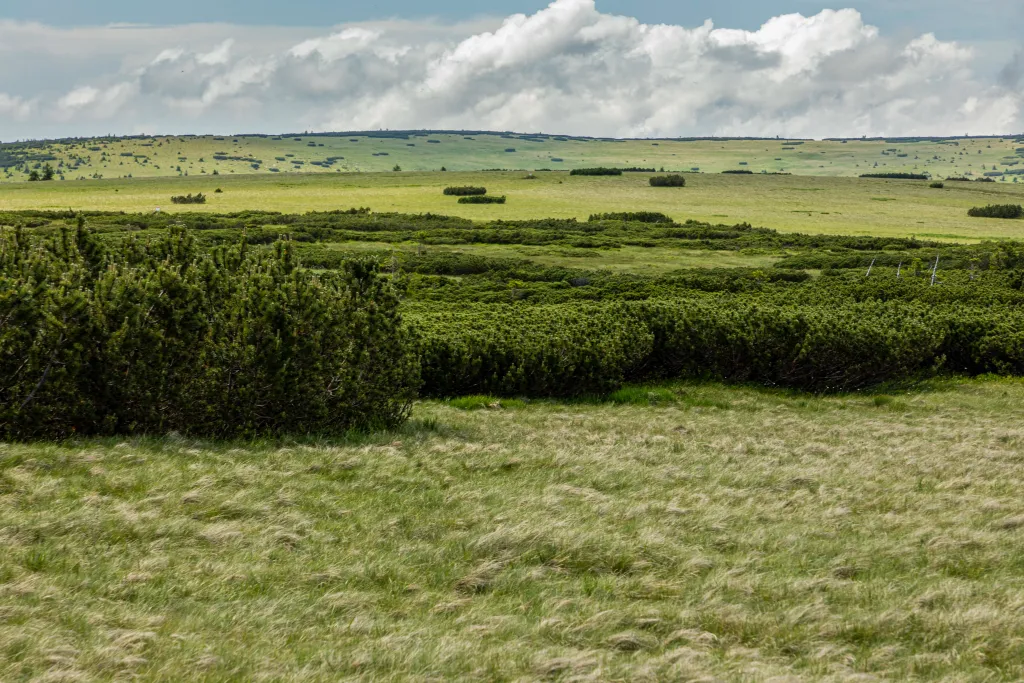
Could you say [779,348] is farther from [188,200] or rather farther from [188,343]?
[188,200]

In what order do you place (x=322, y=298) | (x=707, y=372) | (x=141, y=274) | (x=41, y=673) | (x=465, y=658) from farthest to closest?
1. (x=707, y=372)
2. (x=322, y=298)
3. (x=141, y=274)
4. (x=465, y=658)
5. (x=41, y=673)

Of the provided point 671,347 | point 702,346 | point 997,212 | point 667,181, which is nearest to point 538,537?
point 671,347

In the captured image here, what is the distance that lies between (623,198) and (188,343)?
A: 110031mm

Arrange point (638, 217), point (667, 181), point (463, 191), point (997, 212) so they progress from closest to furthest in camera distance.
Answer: point (638, 217) → point (997, 212) → point (463, 191) → point (667, 181)

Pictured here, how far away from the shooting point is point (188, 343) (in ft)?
42.7

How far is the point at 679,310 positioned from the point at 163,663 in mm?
21735

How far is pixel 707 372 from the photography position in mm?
25703

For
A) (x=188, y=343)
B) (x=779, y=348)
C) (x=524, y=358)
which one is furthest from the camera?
(x=779, y=348)

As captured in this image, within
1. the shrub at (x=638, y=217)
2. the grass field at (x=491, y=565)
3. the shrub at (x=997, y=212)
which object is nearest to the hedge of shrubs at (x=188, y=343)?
the grass field at (x=491, y=565)

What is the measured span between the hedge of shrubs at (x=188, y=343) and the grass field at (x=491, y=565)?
933mm

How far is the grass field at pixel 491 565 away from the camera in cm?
620

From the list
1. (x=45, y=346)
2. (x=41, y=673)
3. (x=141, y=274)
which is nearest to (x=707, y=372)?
(x=141, y=274)

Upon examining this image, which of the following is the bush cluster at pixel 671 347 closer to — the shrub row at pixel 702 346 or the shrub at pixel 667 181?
the shrub row at pixel 702 346

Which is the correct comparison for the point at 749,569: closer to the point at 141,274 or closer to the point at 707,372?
the point at 141,274
